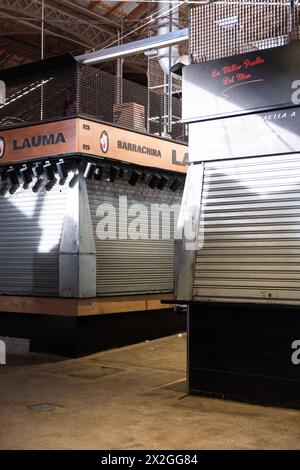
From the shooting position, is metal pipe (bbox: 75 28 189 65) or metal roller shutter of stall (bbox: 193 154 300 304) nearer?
metal roller shutter of stall (bbox: 193 154 300 304)

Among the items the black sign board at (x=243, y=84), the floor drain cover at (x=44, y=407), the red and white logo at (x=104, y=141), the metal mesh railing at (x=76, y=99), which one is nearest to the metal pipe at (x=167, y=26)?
the metal mesh railing at (x=76, y=99)

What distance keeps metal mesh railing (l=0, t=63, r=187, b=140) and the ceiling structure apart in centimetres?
381

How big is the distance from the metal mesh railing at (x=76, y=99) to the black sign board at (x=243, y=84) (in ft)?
12.2

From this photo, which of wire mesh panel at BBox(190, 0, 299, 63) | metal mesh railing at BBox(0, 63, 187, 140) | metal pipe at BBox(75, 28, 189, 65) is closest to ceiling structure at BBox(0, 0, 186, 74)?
metal mesh railing at BBox(0, 63, 187, 140)

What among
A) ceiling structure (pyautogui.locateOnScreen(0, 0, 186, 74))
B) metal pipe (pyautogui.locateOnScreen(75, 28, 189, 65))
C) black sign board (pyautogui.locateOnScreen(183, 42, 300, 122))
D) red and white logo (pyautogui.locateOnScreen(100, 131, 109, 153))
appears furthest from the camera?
ceiling structure (pyautogui.locateOnScreen(0, 0, 186, 74))

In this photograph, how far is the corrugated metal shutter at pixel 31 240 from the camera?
37.9 ft

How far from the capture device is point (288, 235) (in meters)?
7.20

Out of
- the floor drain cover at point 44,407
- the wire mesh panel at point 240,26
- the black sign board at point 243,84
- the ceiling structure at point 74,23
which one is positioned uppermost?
the ceiling structure at point 74,23

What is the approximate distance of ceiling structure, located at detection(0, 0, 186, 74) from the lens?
1684 centimetres

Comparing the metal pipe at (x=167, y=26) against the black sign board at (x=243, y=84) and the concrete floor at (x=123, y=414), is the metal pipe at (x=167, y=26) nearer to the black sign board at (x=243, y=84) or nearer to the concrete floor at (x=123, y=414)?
the black sign board at (x=243, y=84)

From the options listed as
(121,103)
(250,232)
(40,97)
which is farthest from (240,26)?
(40,97)

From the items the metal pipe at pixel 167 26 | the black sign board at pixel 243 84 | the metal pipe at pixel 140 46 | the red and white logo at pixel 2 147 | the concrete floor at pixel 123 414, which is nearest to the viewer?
the concrete floor at pixel 123 414

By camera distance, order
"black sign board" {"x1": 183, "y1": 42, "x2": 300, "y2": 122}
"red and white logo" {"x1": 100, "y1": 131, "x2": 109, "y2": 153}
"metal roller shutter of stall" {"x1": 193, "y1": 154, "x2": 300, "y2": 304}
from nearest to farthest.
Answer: "metal roller shutter of stall" {"x1": 193, "y1": 154, "x2": 300, "y2": 304}, "black sign board" {"x1": 183, "y1": 42, "x2": 300, "y2": 122}, "red and white logo" {"x1": 100, "y1": 131, "x2": 109, "y2": 153}

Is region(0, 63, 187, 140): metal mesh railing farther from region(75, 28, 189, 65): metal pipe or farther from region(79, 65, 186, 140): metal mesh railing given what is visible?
region(75, 28, 189, 65): metal pipe
